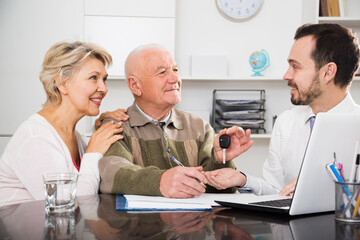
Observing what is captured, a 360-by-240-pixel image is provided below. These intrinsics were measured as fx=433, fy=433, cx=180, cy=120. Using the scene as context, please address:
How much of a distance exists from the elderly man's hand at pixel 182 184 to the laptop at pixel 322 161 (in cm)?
21

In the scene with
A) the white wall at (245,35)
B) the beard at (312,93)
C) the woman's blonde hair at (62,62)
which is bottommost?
the beard at (312,93)

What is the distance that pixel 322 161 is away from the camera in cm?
108

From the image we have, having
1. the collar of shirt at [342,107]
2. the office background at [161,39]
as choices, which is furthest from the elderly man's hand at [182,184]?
the office background at [161,39]

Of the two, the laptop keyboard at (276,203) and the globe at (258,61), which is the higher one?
the globe at (258,61)

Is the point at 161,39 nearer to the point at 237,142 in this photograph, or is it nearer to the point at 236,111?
the point at 236,111

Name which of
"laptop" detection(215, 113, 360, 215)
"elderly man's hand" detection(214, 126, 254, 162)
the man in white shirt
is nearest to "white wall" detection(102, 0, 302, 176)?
the man in white shirt

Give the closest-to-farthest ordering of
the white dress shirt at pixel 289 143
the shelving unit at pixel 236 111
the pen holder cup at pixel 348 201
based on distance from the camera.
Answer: the pen holder cup at pixel 348 201, the white dress shirt at pixel 289 143, the shelving unit at pixel 236 111

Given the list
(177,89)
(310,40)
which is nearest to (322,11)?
(310,40)

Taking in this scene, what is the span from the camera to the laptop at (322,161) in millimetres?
1051

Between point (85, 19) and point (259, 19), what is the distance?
1.52 m

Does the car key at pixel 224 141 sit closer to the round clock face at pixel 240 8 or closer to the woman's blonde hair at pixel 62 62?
the woman's blonde hair at pixel 62 62

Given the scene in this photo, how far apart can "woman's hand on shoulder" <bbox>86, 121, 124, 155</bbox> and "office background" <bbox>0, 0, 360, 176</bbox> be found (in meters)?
1.71

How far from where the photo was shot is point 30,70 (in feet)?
11.5

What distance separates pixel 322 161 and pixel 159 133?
0.97m
